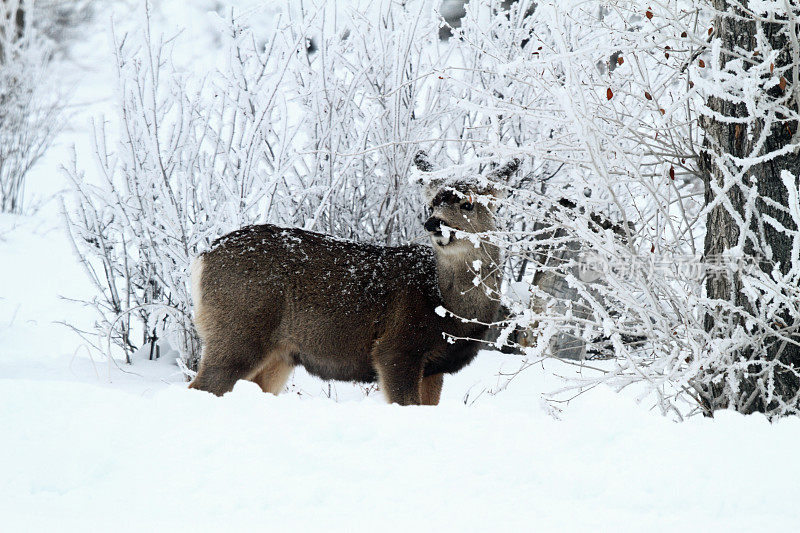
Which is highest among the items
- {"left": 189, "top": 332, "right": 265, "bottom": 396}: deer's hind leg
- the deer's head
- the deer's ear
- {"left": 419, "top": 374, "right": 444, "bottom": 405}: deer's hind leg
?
the deer's ear

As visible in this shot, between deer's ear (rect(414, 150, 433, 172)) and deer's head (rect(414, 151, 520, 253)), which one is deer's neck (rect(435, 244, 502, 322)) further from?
deer's ear (rect(414, 150, 433, 172))

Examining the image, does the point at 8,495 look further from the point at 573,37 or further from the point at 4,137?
the point at 4,137

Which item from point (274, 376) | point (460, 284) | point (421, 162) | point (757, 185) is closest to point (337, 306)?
point (274, 376)

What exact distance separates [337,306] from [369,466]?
2.04m

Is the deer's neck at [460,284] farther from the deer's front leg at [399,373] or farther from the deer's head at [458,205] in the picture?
the deer's front leg at [399,373]

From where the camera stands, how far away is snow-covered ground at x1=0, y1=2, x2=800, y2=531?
2422mm

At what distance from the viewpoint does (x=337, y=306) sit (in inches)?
185

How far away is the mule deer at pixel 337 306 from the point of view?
14.9 ft

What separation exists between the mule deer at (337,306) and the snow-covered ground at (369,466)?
48.1 inches

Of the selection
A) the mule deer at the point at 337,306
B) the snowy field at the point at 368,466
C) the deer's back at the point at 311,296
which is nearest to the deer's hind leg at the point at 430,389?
the mule deer at the point at 337,306

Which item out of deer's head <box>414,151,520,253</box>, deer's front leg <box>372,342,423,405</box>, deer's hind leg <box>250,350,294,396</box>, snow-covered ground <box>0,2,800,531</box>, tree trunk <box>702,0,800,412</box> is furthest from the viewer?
deer's hind leg <box>250,350,294,396</box>

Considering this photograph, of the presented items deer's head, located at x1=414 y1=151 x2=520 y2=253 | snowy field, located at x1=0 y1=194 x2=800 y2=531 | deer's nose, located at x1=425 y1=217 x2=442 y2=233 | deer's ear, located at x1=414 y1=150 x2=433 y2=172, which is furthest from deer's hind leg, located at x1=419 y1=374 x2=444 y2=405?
snowy field, located at x1=0 y1=194 x2=800 y2=531

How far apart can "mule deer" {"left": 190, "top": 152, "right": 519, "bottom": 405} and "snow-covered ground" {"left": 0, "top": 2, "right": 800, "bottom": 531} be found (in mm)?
1223

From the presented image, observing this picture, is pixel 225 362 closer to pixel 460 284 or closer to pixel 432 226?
pixel 432 226
